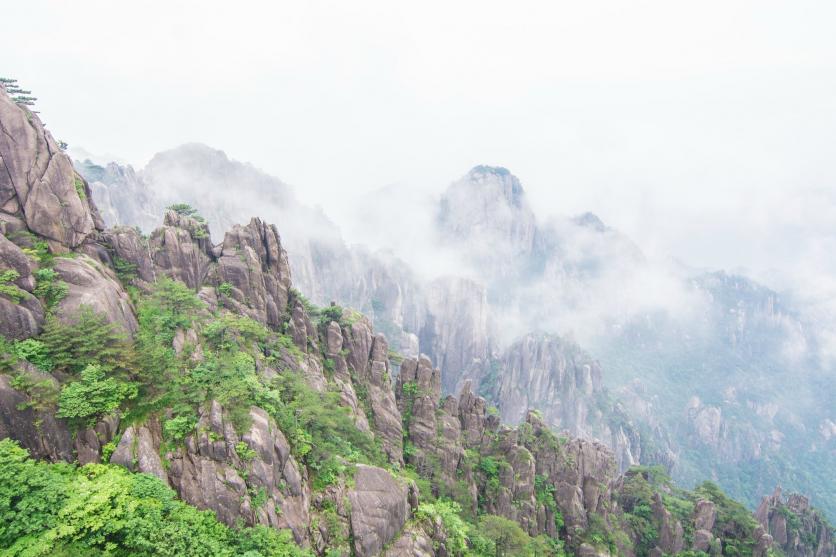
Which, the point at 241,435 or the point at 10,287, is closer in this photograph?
the point at 10,287

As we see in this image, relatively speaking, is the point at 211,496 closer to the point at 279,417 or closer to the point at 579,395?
the point at 279,417

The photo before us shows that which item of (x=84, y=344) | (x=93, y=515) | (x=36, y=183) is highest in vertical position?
(x=36, y=183)

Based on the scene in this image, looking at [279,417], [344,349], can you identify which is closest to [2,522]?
[279,417]

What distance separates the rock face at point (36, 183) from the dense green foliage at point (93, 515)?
15.4 metres

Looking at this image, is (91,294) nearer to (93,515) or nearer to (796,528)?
(93,515)

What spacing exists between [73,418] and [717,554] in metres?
60.1

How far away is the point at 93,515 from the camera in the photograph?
14.3 meters

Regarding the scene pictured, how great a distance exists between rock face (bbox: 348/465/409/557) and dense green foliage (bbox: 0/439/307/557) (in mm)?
7589

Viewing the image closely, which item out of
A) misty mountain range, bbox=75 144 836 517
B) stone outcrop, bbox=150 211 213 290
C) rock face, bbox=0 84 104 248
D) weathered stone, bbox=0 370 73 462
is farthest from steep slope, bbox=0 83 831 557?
misty mountain range, bbox=75 144 836 517

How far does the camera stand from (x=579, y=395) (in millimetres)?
137750

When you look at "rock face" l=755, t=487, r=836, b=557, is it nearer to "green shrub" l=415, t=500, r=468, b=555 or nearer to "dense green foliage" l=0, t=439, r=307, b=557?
"green shrub" l=415, t=500, r=468, b=555

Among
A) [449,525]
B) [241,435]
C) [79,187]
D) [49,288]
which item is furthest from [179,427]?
[79,187]

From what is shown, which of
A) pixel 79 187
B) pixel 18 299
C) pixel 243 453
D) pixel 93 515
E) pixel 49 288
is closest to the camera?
pixel 93 515

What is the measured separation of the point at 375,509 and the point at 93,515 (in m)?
14.4
